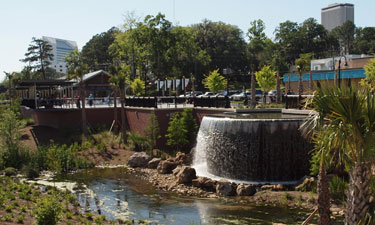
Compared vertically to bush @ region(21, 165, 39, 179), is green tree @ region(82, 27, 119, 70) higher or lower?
higher

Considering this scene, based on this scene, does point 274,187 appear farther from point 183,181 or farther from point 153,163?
point 153,163

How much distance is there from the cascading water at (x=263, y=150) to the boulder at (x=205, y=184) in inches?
91.1

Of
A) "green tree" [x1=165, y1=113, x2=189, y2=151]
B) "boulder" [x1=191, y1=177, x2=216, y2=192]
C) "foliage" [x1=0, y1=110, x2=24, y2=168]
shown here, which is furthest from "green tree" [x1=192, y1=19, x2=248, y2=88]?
"boulder" [x1=191, y1=177, x2=216, y2=192]

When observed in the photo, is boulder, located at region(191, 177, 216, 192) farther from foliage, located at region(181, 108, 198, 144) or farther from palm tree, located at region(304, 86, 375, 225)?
palm tree, located at region(304, 86, 375, 225)

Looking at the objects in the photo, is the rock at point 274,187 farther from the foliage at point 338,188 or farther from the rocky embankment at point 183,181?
the foliage at point 338,188

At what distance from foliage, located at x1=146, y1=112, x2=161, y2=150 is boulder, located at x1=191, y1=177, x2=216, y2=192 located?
9.98 metres

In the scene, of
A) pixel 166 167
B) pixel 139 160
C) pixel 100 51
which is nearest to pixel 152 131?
pixel 139 160

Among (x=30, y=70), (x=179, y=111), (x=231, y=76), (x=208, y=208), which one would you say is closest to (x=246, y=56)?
(x=231, y=76)

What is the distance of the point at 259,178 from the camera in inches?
936

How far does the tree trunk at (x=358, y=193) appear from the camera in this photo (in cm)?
773

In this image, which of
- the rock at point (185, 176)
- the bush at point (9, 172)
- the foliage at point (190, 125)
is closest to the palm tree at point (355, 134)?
the rock at point (185, 176)

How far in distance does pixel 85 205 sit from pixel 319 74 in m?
39.2

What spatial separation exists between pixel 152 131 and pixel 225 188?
12.5 meters

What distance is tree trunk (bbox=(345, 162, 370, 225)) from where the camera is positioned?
773 cm
